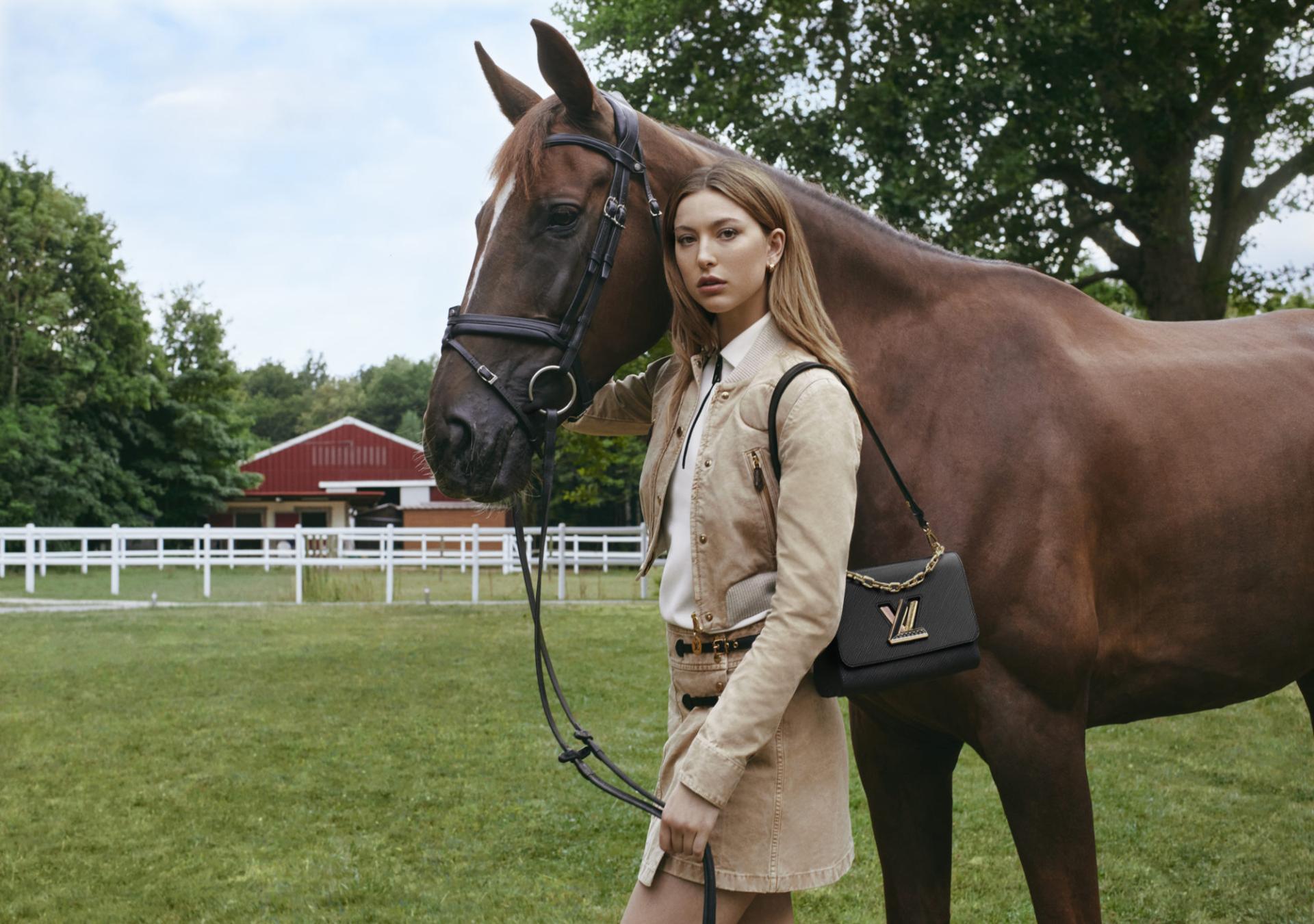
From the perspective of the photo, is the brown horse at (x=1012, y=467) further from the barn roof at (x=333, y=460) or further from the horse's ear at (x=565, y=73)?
the barn roof at (x=333, y=460)

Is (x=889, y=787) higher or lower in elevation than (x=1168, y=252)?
lower

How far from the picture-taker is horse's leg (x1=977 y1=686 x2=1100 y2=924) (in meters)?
2.14

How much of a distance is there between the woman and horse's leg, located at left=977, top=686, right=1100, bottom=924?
1.48ft

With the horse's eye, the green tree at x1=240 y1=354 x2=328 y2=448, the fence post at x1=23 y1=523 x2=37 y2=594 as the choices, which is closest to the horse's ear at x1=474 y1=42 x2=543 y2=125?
the horse's eye

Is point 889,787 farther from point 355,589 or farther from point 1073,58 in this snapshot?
point 355,589

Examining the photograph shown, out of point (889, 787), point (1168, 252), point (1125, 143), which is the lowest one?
point (889, 787)

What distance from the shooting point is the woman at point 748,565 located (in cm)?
163

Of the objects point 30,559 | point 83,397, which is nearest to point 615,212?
point 30,559

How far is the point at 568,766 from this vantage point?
6984mm

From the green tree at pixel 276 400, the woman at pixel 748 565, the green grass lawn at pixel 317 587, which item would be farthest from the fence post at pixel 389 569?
the green tree at pixel 276 400

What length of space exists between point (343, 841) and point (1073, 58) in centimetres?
1288

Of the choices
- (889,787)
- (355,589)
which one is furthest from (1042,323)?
(355,589)

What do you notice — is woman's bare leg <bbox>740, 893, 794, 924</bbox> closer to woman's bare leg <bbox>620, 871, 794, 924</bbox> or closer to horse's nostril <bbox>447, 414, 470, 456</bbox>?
woman's bare leg <bbox>620, 871, 794, 924</bbox>

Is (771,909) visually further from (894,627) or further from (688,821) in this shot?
(894,627)
